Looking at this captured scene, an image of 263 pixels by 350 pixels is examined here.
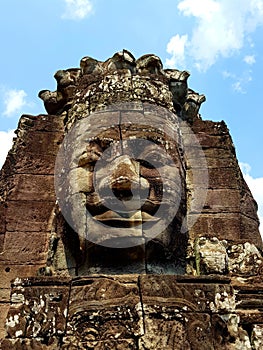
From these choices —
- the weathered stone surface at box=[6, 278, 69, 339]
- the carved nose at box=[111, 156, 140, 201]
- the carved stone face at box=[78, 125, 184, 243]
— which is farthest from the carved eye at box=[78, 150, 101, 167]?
the weathered stone surface at box=[6, 278, 69, 339]

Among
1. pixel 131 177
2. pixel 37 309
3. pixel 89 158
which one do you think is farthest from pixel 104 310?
pixel 89 158

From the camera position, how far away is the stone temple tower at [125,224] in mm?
4902

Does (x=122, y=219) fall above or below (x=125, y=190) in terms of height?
below

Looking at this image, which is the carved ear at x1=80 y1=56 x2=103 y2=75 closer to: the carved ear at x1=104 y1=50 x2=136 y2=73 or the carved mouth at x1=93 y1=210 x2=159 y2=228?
the carved ear at x1=104 y1=50 x2=136 y2=73

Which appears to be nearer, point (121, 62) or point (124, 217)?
point (124, 217)

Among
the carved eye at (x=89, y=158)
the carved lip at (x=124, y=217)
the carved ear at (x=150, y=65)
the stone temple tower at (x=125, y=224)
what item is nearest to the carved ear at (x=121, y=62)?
the stone temple tower at (x=125, y=224)

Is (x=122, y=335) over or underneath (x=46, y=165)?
underneath

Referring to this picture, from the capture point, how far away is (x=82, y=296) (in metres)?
5.05

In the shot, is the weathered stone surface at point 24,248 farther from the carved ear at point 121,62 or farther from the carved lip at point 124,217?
the carved ear at point 121,62

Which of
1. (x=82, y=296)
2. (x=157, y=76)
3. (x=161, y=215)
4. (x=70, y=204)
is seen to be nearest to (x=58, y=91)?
(x=157, y=76)

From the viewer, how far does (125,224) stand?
5621 millimetres

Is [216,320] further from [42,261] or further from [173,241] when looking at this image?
[42,261]

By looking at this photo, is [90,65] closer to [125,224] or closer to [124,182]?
[124,182]

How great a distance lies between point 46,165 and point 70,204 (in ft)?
4.59
